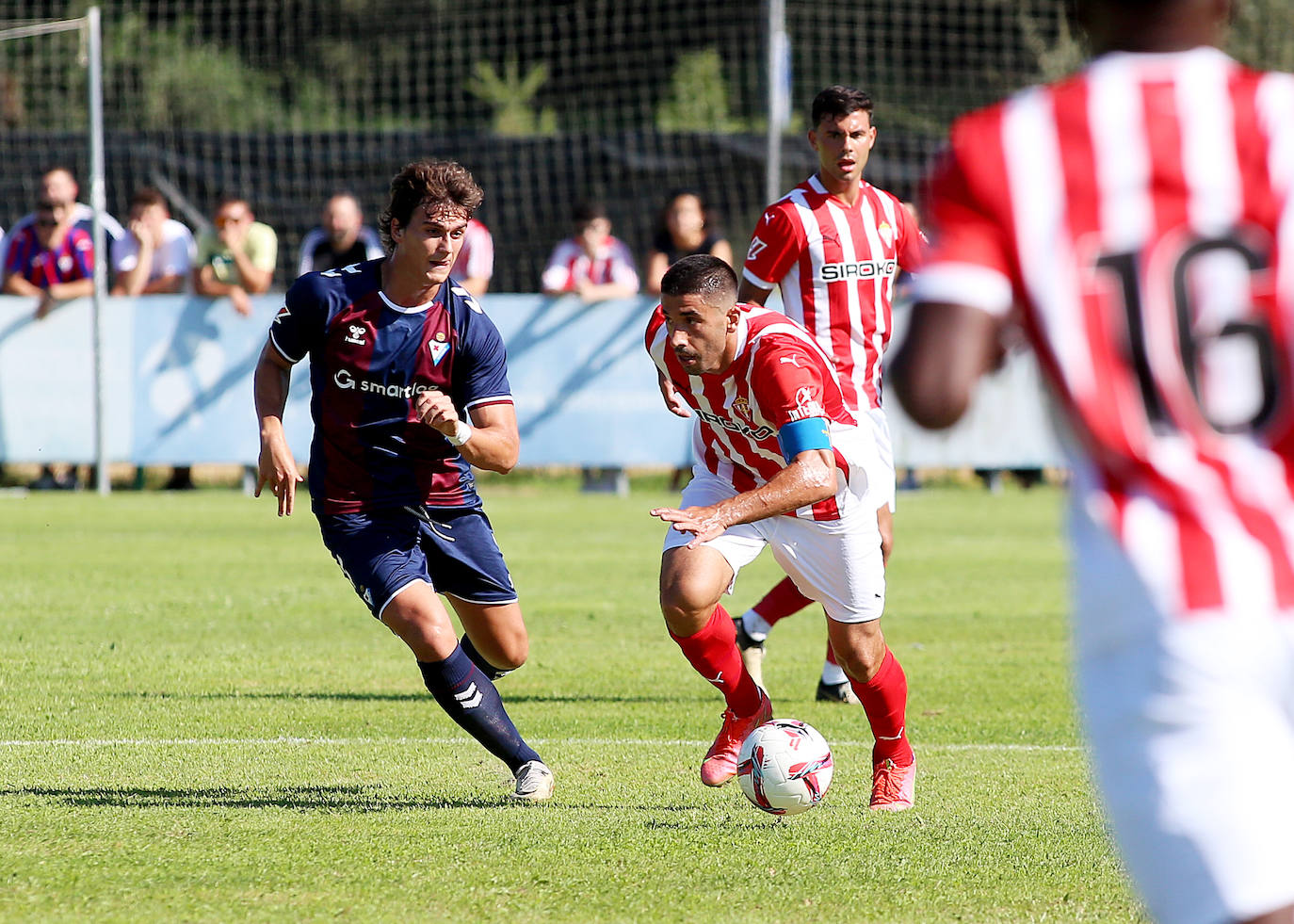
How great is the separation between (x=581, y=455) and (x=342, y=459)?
10.7 metres

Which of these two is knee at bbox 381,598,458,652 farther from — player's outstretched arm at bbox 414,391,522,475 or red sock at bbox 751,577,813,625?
red sock at bbox 751,577,813,625

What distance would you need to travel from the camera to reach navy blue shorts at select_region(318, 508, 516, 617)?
19.1ft

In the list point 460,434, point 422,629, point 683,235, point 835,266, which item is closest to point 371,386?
point 460,434

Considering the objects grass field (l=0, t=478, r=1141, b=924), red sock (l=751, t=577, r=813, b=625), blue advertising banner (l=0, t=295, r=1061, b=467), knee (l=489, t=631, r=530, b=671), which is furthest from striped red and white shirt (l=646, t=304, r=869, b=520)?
blue advertising banner (l=0, t=295, r=1061, b=467)

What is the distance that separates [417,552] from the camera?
596 cm

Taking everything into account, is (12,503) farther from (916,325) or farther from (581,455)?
(916,325)

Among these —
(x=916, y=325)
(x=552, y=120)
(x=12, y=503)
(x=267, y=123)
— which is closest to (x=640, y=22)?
(x=552, y=120)

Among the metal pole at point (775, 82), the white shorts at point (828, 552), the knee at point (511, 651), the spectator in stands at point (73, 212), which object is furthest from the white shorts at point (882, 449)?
the spectator in stands at point (73, 212)

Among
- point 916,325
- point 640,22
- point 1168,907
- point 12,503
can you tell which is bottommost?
point 12,503

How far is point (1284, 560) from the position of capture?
7.73 feet

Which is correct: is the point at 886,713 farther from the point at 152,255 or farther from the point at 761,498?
the point at 152,255

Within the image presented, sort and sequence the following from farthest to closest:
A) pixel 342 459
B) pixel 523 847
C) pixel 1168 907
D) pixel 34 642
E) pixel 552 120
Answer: pixel 552 120 < pixel 34 642 < pixel 342 459 < pixel 523 847 < pixel 1168 907

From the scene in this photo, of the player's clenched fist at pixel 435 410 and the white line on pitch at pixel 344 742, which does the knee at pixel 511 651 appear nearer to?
the white line on pitch at pixel 344 742

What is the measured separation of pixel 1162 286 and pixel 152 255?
15544 mm
